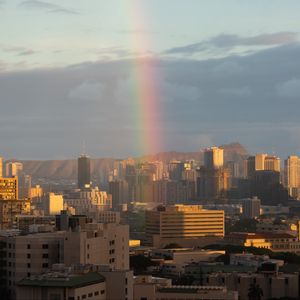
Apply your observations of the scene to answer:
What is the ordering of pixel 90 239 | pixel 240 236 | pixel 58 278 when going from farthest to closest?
pixel 240 236 → pixel 90 239 → pixel 58 278

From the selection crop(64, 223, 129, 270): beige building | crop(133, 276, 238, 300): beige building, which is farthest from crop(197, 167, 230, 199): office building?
crop(133, 276, 238, 300): beige building

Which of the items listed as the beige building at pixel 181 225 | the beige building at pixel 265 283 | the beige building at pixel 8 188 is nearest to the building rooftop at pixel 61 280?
the beige building at pixel 265 283

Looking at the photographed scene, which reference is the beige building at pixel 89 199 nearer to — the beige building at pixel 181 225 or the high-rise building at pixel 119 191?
the high-rise building at pixel 119 191

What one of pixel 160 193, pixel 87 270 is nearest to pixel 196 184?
pixel 160 193

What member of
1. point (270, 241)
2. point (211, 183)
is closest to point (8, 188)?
point (270, 241)

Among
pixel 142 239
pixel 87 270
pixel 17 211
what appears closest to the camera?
pixel 87 270

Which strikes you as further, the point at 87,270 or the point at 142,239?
the point at 142,239

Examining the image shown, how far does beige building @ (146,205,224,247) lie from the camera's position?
10781cm

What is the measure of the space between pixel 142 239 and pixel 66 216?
5851 centimetres

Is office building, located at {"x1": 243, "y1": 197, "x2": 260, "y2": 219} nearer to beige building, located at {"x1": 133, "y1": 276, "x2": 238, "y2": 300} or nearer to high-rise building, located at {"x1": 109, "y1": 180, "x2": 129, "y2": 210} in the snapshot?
high-rise building, located at {"x1": 109, "y1": 180, "x2": 129, "y2": 210}

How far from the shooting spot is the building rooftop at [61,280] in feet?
116

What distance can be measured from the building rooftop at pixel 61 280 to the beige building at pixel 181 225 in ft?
221

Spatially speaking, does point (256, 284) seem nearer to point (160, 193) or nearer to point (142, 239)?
point (142, 239)

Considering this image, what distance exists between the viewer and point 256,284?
165 ft
